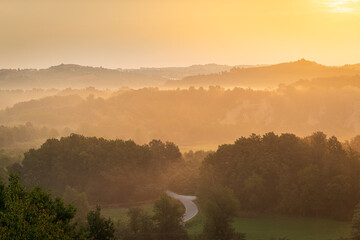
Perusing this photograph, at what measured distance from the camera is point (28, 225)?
72.9ft

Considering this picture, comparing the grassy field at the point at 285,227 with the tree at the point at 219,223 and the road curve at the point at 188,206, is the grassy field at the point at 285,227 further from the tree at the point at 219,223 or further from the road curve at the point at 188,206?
the tree at the point at 219,223

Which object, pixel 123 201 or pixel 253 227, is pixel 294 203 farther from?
pixel 123 201

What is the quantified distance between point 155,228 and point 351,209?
25630 mm

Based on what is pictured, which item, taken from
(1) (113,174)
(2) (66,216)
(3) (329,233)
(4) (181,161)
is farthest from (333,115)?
(2) (66,216)

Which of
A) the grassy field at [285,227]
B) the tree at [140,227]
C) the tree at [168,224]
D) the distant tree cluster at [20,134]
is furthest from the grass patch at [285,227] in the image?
the distant tree cluster at [20,134]

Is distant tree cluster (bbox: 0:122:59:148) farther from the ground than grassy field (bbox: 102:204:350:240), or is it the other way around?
distant tree cluster (bbox: 0:122:59:148)

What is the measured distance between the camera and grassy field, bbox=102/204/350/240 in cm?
5141

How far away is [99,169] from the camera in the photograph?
80312mm

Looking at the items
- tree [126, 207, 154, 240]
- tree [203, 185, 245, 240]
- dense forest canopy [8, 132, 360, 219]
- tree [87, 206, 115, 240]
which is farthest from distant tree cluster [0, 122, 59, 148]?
tree [87, 206, 115, 240]

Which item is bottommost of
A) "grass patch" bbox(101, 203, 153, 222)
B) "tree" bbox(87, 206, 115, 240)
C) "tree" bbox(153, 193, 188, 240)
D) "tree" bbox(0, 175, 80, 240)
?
"grass patch" bbox(101, 203, 153, 222)

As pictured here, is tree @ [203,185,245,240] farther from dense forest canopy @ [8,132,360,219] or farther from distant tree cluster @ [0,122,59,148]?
distant tree cluster @ [0,122,59,148]

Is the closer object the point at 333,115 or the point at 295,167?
the point at 295,167

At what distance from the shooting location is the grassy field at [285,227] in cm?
5141

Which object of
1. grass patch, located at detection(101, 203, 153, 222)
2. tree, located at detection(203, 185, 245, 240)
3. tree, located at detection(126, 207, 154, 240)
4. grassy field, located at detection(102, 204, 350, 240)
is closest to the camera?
tree, located at detection(203, 185, 245, 240)
